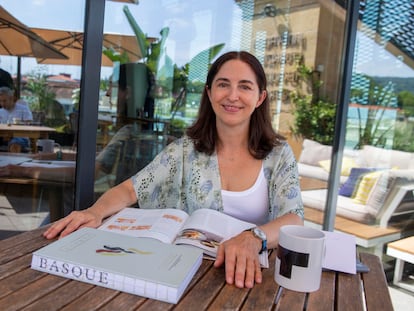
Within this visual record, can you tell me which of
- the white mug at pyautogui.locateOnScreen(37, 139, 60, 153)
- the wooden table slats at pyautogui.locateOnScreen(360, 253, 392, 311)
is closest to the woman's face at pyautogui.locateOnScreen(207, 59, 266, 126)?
the wooden table slats at pyautogui.locateOnScreen(360, 253, 392, 311)

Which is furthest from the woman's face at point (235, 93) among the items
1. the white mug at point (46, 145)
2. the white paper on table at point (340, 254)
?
the white mug at point (46, 145)

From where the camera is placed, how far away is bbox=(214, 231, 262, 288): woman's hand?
2.55 ft

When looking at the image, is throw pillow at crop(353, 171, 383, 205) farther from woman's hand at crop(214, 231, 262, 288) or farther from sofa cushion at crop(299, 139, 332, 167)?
woman's hand at crop(214, 231, 262, 288)

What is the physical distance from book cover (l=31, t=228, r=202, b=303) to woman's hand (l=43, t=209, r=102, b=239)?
0.10 m

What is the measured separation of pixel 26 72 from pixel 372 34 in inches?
107

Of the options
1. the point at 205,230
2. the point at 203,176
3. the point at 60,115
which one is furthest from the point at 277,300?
the point at 60,115

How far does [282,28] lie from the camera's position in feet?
13.3

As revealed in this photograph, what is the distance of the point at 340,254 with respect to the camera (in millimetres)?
967

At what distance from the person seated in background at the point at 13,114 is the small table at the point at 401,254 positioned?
2.77 meters

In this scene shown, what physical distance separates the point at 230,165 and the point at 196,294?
2.35ft

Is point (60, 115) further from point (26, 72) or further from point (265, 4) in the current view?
point (265, 4)

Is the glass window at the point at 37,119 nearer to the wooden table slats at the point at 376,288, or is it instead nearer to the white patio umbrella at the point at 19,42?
the white patio umbrella at the point at 19,42

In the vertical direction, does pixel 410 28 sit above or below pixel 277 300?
above

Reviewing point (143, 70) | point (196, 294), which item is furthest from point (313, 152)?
point (196, 294)
